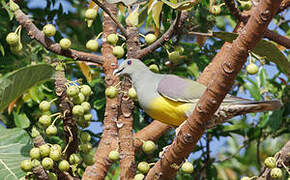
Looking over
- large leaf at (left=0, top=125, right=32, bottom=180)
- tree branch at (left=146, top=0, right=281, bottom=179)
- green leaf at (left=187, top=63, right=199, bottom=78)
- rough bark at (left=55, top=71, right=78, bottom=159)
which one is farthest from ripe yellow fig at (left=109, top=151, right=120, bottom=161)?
green leaf at (left=187, top=63, right=199, bottom=78)

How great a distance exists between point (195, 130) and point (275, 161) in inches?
27.0

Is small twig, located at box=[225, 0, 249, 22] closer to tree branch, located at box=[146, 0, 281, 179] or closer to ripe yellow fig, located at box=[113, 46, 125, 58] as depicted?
ripe yellow fig, located at box=[113, 46, 125, 58]

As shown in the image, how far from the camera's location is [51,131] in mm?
2609

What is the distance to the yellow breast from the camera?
323 cm

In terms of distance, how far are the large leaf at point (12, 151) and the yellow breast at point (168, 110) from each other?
0.81 meters

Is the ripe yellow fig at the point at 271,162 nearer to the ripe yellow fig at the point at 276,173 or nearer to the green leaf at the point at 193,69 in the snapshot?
the ripe yellow fig at the point at 276,173

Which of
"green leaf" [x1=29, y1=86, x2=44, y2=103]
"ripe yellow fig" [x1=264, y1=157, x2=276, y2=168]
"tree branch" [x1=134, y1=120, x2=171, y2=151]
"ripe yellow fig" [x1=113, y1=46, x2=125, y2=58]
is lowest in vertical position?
"green leaf" [x1=29, y1=86, x2=44, y2=103]

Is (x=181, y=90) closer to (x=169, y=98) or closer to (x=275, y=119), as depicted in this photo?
(x=169, y=98)

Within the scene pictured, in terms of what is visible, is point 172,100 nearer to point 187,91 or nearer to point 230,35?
point 187,91

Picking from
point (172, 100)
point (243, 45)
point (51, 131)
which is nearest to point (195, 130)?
point (243, 45)

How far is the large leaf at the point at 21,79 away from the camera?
73.7 inches

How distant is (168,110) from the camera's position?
325 cm

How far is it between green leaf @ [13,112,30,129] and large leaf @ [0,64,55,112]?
1891 millimetres

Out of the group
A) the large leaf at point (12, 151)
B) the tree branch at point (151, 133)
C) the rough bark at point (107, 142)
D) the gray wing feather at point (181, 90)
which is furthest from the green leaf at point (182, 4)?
the tree branch at point (151, 133)
